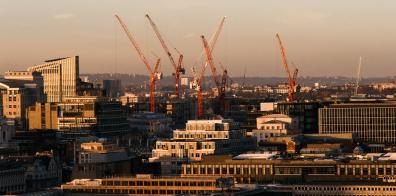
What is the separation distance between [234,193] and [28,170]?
33.9 m

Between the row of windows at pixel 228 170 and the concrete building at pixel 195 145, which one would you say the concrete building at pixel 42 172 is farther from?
the row of windows at pixel 228 170

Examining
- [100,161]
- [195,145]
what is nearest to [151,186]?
[100,161]

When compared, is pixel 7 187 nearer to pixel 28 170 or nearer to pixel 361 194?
pixel 28 170

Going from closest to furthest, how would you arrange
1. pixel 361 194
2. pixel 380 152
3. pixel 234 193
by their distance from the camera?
1. pixel 234 193
2. pixel 361 194
3. pixel 380 152

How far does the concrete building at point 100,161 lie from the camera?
177 metres

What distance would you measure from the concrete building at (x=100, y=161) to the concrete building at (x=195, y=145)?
396 cm

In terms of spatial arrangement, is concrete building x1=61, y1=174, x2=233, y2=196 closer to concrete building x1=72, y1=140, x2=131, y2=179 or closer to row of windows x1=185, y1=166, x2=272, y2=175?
row of windows x1=185, y1=166, x2=272, y2=175

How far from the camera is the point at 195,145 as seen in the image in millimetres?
193000

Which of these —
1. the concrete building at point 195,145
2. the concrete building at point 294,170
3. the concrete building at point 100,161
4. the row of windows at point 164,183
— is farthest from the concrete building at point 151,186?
the concrete building at point 195,145

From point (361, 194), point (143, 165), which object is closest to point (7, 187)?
point (143, 165)

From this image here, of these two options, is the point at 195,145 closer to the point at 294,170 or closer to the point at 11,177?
the point at 294,170

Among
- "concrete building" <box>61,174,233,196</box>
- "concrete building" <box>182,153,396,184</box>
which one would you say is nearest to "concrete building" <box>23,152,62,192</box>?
"concrete building" <box>182,153,396,184</box>

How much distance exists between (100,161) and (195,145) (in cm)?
1464

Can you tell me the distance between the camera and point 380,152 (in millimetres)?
199250
